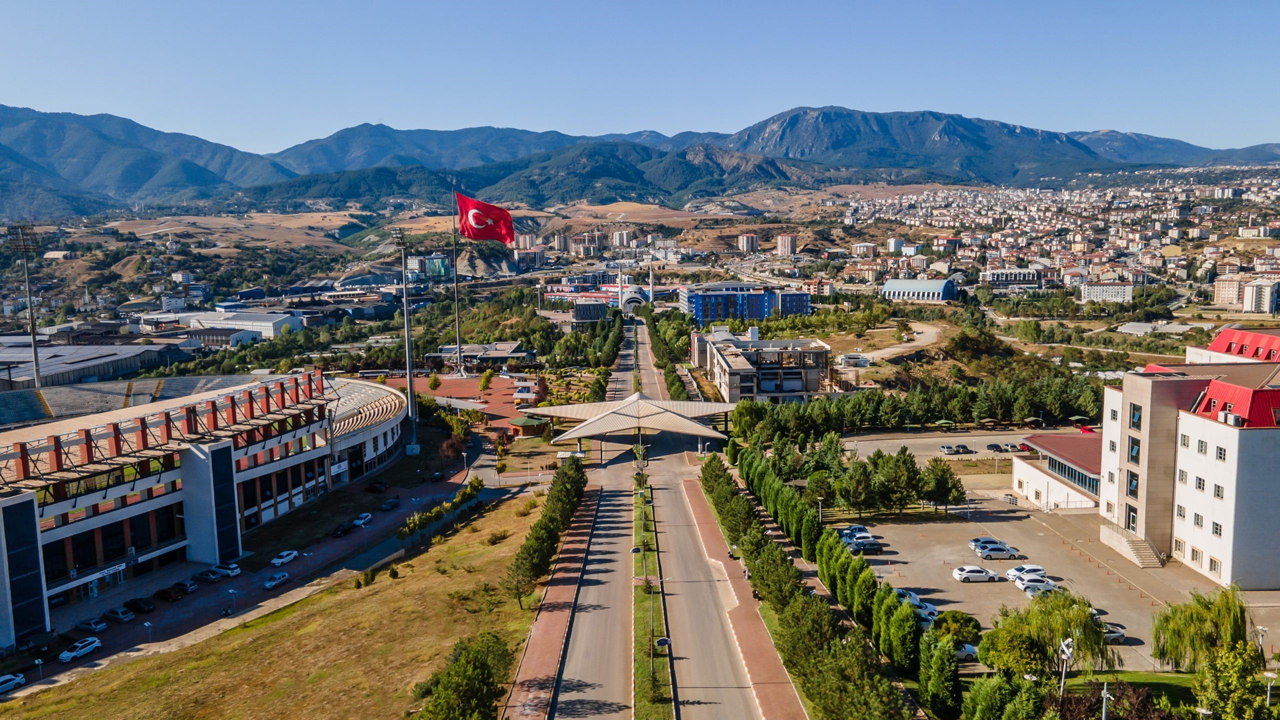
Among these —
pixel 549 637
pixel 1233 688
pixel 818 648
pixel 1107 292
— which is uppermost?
pixel 1107 292

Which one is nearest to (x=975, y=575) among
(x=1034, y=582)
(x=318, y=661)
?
(x=1034, y=582)

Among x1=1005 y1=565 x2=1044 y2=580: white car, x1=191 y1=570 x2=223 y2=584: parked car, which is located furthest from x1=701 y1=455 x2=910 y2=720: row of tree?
x1=191 y1=570 x2=223 y2=584: parked car

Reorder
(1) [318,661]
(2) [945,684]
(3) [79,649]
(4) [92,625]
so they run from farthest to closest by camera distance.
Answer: (4) [92,625], (3) [79,649], (1) [318,661], (2) [945,684]

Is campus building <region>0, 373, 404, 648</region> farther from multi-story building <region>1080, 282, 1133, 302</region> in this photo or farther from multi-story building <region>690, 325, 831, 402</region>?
multi-story building <region>1080, 282, 1133, 302</region>

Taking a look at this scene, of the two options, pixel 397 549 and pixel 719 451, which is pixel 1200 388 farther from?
pixel 397 549

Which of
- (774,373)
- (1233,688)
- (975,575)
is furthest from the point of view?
(774,373)

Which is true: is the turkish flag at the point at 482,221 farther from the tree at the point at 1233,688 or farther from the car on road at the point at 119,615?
the tree at the point at 1233,688

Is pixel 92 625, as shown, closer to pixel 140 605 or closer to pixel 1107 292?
pixel 140 605
